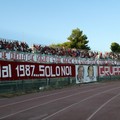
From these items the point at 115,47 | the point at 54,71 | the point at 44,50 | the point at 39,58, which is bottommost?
the point at 54,71

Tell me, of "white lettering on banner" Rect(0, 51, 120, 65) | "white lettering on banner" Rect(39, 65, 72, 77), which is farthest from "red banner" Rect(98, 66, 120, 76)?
"white lettering on banner" Rect(39, 65, 72, 77)

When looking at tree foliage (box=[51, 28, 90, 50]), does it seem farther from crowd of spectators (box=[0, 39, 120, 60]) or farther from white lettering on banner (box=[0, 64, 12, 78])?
white lettering on banner (box=[0, 64, 12, 78])

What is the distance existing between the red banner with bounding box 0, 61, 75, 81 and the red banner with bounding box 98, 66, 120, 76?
909 centimetres

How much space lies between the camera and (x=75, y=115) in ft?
47.0

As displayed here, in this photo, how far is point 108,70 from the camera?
49.5 m

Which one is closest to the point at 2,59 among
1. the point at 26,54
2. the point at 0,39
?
the point at 0,39

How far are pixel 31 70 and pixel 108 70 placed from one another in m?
21.8

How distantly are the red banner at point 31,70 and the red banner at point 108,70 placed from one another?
9.09m

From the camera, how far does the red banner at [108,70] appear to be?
1827 inches

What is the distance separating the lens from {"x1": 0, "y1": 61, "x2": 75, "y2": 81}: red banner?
85.6 ft

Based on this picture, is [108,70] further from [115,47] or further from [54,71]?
[115,47]

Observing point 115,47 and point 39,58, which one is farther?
point 115,47

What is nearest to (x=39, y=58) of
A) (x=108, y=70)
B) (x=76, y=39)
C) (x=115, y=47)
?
(x=108, y=70)

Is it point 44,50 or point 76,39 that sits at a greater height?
point 76,39
